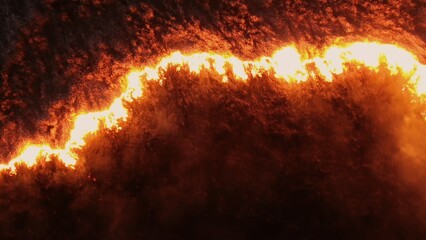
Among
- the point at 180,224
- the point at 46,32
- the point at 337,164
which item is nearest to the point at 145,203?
the point at 180,224

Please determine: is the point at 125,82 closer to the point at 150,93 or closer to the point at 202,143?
the point at 150,93

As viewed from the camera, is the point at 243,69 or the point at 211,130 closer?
the point at 211,130

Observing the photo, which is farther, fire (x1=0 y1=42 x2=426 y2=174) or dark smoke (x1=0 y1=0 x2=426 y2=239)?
fire (x1=0 y1=42 x2=426 y2=174)

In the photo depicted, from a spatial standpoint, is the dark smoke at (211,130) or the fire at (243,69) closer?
the dark smoke at (211,130)

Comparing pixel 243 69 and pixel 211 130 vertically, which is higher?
pixel 243 69
